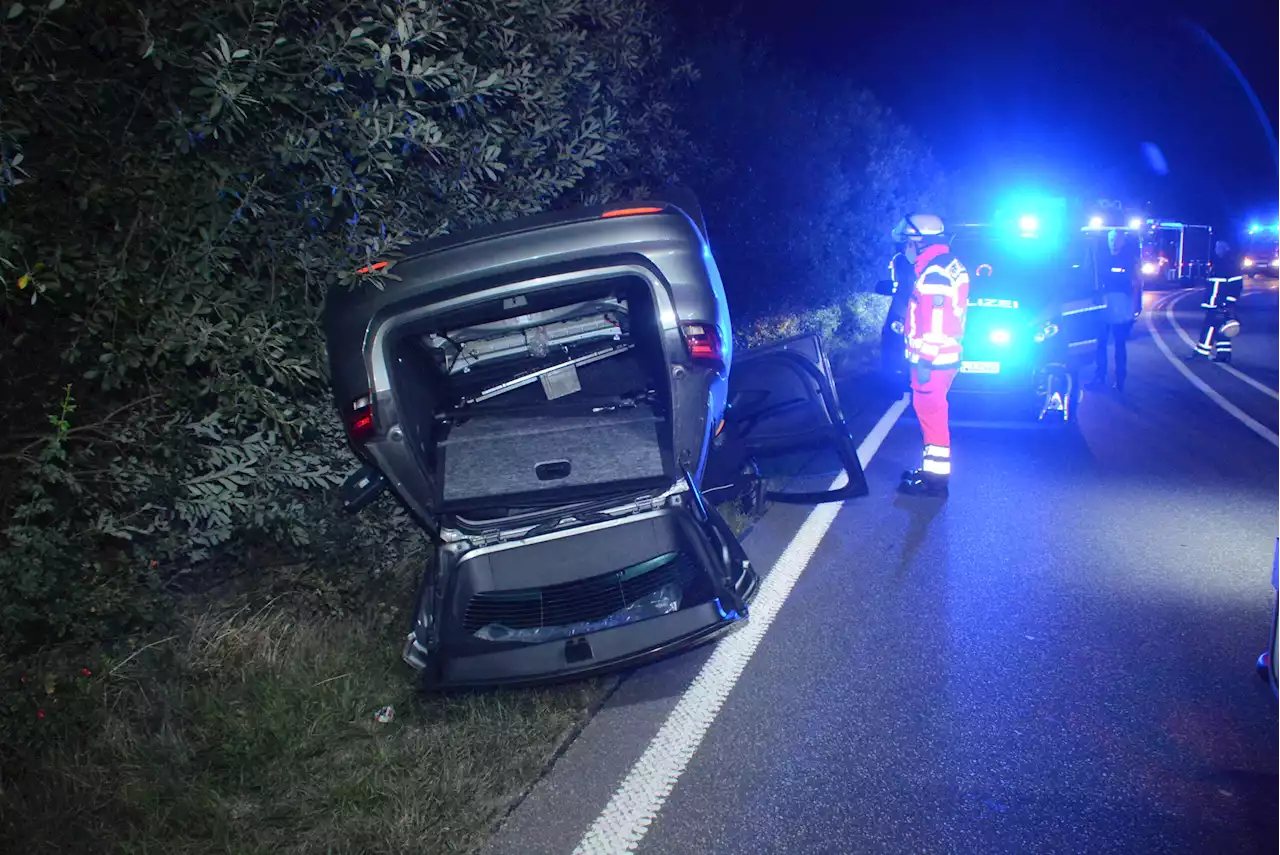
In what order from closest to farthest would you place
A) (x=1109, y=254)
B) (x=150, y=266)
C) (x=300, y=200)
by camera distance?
(x=150, y=266) → (x=300, y=200) → (x=1109, y=254)

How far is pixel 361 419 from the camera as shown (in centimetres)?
434

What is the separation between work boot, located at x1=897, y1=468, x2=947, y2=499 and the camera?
744cm

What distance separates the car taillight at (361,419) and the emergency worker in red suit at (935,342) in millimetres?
4533

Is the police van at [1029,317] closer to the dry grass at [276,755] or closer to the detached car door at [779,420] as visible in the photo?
the detached car door at [779,420]

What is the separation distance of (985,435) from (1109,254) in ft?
11.8

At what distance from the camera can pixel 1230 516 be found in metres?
6.93

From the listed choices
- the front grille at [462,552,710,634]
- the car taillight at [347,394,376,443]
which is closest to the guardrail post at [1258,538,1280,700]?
the front grille at [462,552,710,634]

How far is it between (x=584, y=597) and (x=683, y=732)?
2.81ft

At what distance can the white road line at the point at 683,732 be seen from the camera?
341 cm

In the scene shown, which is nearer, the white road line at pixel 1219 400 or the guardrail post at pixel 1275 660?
the guardrail post at pixel 1275 660

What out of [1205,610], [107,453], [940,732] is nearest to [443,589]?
[107,453]

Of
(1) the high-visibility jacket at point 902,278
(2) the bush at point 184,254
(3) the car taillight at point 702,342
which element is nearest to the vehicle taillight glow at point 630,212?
(3) the car taillight at point 702,342

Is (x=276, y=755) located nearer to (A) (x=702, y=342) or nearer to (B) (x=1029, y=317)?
(A) (x=702, y=342)

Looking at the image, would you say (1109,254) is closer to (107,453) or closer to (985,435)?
(985,435)
